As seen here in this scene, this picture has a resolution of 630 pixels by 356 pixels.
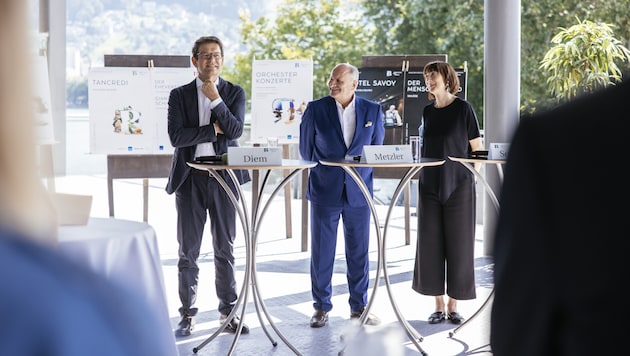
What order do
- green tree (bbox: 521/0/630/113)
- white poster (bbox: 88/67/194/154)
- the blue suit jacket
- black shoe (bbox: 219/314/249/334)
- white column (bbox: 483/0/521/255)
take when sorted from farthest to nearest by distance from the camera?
1. green tree (bbox: 521/0/630/113)
2. white poster (bbox: 88/67/194/154)
3. white column (bbox: 483/0/521/255)
4. the blue suit jacket
5. black shoe (bbox: 219/314/249/334)

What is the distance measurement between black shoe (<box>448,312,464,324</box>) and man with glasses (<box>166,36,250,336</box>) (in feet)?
4.74

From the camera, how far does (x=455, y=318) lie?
575cm

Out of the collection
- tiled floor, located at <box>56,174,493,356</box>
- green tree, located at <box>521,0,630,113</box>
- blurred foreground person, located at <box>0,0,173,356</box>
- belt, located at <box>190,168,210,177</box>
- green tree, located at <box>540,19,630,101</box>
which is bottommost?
tiled floor, located at <box>56,174,493,356</box>

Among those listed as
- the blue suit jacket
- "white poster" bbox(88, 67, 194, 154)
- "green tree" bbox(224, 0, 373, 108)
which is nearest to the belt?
the blue suit jacket

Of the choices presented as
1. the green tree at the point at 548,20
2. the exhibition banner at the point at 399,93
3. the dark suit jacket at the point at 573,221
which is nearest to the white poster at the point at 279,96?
the exhibition banner at the point at 399,93

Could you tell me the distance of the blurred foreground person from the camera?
52 cm

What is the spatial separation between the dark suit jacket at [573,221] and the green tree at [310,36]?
1782 centimetres

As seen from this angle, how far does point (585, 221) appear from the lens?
0.61 metres

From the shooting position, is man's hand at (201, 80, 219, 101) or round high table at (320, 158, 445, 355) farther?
man's hand at (201, 80, 219, 101)

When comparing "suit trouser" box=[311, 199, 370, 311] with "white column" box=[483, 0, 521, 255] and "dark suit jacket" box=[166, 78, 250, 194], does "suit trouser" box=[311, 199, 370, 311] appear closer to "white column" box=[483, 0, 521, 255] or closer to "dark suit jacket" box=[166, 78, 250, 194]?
"dark suit jacket" box=[166, 78, 250, 194]

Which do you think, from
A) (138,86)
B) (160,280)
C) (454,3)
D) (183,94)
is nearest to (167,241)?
(138,86)

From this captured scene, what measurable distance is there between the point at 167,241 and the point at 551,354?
8630 millimetres

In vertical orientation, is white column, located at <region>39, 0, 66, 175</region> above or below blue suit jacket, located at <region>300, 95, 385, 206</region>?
above

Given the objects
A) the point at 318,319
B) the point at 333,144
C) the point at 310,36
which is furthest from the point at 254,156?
the point at 310,36
